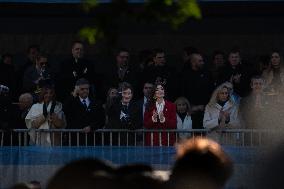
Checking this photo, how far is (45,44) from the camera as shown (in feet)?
60.6

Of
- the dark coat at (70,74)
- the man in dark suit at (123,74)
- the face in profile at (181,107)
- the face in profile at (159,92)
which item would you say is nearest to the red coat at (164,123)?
the face in profile at (159,92)

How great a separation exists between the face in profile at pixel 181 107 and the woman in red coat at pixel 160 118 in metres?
0.35

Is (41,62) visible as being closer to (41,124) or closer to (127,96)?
(127,96)

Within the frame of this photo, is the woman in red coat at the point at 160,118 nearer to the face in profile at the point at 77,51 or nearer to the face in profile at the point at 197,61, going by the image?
the face in profile at the point at 197,61

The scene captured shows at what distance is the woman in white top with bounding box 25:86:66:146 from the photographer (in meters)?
12.3

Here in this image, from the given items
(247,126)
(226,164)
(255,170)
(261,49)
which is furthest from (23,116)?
(226,164)

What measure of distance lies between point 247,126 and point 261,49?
583cm

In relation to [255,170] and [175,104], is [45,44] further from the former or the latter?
[255,170]

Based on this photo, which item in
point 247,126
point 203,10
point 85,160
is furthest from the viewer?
point 203,10

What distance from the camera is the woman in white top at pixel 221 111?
42.0 ft

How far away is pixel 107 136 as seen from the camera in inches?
483

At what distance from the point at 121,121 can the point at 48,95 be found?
1.26 metres

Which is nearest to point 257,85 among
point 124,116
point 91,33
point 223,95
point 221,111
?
point 223,95

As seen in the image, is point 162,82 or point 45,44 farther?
point 45,44
